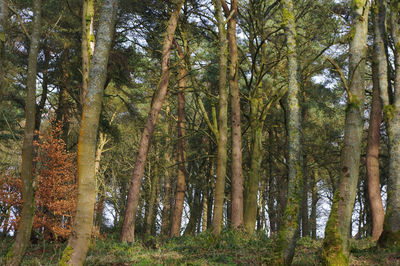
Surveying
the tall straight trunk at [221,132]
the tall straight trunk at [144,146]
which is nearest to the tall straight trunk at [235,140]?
the tall straight trunk at [221,132]

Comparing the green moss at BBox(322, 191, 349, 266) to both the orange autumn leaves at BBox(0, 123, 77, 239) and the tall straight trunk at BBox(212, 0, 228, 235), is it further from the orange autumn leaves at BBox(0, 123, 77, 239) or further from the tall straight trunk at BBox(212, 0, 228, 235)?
the orange autumn leaves at BBox(0, 123, 77, 239)

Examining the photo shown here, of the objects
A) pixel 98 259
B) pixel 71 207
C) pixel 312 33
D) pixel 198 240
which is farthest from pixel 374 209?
pixel 71 207

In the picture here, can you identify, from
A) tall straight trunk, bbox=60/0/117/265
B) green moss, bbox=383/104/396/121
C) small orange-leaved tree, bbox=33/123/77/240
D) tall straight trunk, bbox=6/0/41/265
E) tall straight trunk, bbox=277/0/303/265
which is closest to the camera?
tall straight trunk, bbox=60/0/117/265

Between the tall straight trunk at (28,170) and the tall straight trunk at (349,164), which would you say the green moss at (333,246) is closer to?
the tall straight trunk at (349,164)

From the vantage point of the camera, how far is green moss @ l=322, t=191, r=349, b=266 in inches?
225

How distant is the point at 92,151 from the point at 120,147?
721 inches

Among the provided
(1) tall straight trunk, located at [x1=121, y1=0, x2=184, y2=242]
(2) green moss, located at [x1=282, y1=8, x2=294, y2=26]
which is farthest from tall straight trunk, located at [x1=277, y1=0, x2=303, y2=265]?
(1) tall straight trunk, located at [x1=121, y1=0, x2=184, y2=242]

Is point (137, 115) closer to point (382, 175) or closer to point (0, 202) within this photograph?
point (0, 202)

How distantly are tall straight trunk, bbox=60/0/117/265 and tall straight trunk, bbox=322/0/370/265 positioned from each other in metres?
3.89

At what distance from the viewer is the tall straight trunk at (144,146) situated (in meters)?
11.7

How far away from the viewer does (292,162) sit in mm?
6543

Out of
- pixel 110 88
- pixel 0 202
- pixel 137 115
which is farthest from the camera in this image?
pixel 110 88

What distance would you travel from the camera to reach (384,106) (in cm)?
824

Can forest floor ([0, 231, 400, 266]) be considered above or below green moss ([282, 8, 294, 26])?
below
